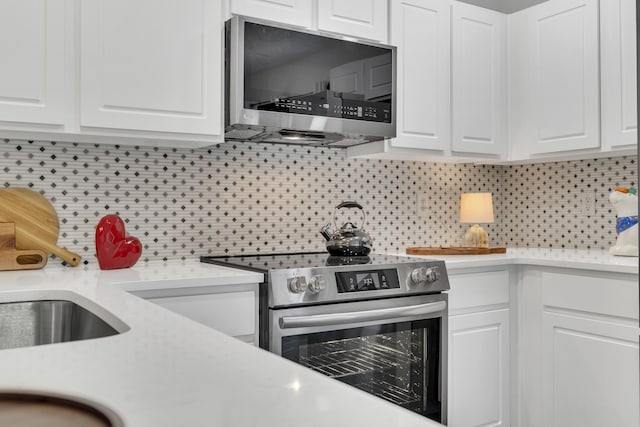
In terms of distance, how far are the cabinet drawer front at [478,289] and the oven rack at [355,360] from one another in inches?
16.3

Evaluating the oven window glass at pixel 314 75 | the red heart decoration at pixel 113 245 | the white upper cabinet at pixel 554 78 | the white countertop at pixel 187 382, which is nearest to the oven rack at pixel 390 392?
the red heart decoration at pixel 113 245

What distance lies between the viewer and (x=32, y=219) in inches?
87.3

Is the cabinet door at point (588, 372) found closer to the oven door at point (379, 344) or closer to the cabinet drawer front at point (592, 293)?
the cabinet drawer front at point (592, 293)

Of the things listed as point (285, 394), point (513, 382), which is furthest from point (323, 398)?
point (513, 382)

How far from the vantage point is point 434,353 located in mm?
2412

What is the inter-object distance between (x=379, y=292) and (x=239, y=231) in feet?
2.57

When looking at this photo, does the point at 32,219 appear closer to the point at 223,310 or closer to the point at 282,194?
the point at 223,310

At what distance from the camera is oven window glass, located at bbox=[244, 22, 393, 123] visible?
2268mm

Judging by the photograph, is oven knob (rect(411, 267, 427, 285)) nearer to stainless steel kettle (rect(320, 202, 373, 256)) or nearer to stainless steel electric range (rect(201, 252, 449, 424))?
stainless steel electric range (rect(201, 252, 449, 424))

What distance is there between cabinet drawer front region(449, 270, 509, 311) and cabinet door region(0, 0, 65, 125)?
5.62ft

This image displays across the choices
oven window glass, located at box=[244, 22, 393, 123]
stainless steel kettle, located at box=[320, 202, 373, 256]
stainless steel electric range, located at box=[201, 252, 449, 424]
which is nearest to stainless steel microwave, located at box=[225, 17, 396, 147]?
oven window glass, located at box=[244, 22, 393, 123]

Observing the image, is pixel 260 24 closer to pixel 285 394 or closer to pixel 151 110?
pixel 151 110

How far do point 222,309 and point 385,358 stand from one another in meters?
0.69

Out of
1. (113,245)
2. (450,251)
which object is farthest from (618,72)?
(113,245)
